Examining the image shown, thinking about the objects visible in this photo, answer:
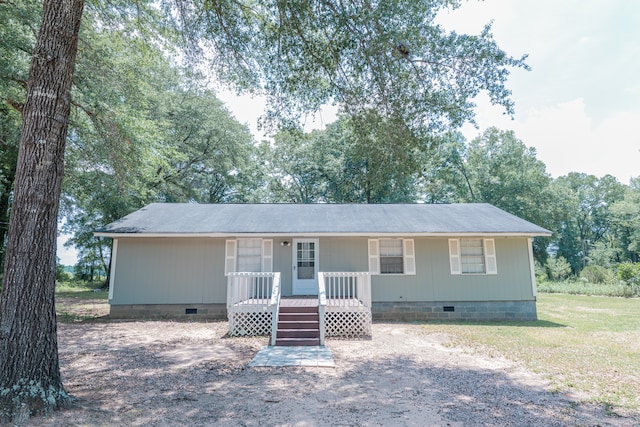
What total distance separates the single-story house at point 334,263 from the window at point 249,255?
0.10ft

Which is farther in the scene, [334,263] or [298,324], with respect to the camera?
[334,263]

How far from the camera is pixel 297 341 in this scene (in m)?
7.01

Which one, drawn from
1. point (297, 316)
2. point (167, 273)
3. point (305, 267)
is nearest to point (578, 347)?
point (297, 316)

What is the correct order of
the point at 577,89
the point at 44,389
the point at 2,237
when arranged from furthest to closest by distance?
the point at 2,237 → the point at 577,89 → the point at 44,389

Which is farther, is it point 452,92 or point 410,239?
point 410,239

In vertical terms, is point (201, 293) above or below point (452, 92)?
below

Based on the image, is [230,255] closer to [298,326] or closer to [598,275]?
[298,326]

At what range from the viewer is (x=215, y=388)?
4.39 meters

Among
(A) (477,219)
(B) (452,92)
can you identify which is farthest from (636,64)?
(B) (452,92)

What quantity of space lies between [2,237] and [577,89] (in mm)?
22915

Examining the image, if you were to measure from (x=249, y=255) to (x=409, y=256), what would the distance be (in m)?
4.84

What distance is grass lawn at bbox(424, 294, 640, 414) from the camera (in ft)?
14.5

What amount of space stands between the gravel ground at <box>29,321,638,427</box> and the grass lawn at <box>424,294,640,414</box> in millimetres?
411

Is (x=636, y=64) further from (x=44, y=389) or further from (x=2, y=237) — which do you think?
(x=2, y=237)
